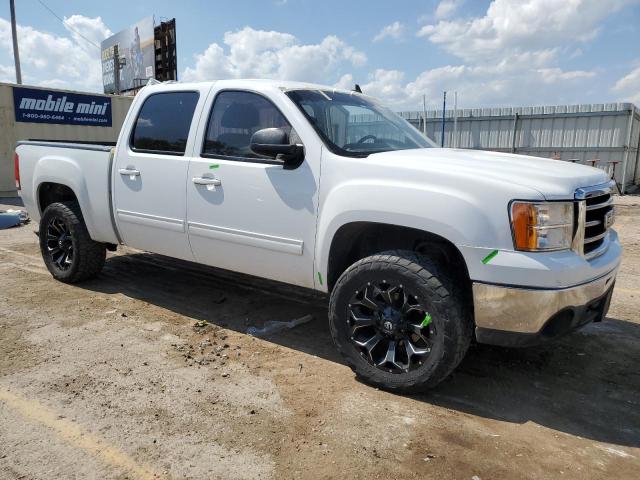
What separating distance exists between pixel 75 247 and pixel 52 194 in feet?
2.77

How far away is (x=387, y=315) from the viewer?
10.4ft

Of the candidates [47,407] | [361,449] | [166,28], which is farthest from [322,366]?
[166,28]

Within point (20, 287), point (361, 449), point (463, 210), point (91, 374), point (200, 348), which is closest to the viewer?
point (361, 449)

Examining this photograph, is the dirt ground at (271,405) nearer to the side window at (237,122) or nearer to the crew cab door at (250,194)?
the crew cab door at (250,194)

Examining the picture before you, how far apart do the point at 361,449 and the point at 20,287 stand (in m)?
4.36

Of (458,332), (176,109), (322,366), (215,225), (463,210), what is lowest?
(322,366)

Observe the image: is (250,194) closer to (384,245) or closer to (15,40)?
(384,245)

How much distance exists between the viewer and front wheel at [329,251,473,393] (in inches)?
117

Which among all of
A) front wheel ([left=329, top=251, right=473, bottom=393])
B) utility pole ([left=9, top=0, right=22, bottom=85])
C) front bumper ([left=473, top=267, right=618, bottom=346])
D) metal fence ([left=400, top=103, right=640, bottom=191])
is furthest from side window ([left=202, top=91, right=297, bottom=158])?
utility pole ([left=9, top=0, right=22, bottom=85])

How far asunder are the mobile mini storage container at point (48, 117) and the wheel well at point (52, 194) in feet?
26.7

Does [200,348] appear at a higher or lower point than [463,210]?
lower

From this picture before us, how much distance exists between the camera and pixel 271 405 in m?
3.06

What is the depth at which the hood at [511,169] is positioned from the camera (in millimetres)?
2812

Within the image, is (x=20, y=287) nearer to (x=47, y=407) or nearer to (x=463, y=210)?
(x=47, y=407)
